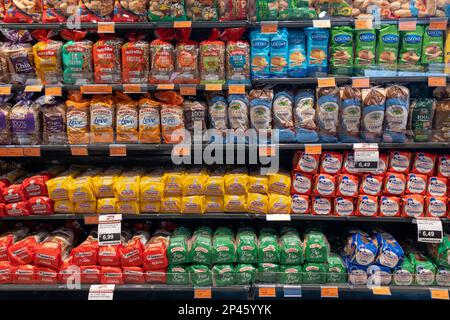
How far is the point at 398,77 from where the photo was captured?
7.57 feet

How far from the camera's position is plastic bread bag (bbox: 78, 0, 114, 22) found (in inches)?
91.3

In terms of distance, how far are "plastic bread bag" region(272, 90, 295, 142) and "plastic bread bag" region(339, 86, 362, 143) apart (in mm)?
311

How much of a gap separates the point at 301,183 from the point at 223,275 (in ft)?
2.51

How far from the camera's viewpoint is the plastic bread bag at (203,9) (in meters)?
2.29

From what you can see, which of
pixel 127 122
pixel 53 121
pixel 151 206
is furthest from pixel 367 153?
pixel 53 121

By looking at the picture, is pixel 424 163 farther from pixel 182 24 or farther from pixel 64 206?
pixel 64 206

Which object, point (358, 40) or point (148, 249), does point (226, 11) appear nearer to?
point (358, 40)

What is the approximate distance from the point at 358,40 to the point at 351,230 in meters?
1.25

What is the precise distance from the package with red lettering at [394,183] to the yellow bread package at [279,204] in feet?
2.06

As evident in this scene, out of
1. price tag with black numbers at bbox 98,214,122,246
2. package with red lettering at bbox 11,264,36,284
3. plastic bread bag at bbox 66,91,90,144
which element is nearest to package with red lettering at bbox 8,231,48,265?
package with red lettering at bbox 11,264,36,284

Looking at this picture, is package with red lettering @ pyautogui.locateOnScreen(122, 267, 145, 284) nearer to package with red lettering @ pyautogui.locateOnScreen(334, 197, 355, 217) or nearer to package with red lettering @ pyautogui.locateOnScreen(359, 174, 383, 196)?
package with red lettering @ pyautogui.locateOnScreen(334, 197, 355, 217)

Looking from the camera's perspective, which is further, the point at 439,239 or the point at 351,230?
the point at 351,230
